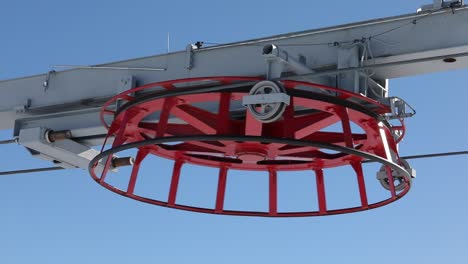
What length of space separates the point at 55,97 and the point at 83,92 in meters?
0.50

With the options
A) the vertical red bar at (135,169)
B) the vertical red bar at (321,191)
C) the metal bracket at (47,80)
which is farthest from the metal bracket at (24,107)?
the vertical red bar at (321,191)

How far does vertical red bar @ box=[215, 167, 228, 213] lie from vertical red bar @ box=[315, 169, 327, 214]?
48.1 inches

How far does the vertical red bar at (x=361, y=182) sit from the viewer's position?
36.8 feet

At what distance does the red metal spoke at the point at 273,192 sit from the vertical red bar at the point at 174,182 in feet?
4.03

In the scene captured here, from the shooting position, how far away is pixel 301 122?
10.8 m

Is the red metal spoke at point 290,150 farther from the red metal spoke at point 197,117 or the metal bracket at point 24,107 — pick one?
the metal bracket at point 24,107

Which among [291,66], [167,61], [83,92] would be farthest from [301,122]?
[83,92]

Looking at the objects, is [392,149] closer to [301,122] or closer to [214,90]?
[301,122]

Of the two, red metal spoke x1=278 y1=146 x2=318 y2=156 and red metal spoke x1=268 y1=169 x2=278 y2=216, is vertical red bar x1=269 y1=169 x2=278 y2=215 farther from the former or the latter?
red metal spoke x1=278 y1=146 x2=318 y2=156

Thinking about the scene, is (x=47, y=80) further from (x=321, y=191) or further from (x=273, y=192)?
(x=321, y=191)

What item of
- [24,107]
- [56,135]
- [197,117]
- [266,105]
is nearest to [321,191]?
[197,117]

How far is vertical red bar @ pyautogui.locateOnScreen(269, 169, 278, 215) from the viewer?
11.9 meters

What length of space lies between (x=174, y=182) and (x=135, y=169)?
24.4 inches

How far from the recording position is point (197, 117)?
10883 millimetres
